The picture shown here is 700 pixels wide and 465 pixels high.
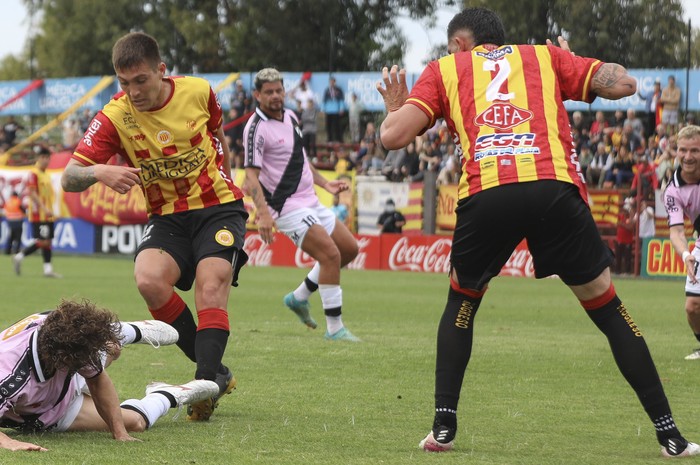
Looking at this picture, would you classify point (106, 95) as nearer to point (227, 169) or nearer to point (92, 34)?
point (92, 34)

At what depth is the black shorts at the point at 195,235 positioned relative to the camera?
702cm

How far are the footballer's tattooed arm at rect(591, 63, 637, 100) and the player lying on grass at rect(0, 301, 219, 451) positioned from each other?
99.9 inches

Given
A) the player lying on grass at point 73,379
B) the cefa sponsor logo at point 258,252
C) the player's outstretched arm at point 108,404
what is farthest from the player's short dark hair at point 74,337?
the cefa sponsor logo at point 258,252

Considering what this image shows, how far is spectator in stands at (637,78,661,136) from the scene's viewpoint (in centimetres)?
2442

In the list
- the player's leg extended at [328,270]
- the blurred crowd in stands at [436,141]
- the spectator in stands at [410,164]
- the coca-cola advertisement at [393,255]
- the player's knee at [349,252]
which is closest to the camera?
the player's leg extended at [328,270]

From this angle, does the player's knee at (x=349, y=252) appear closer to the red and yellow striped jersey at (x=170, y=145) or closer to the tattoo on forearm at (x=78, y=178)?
the red and yellow striped jersey at (x=170, y=145)

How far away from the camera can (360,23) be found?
4575 centimetres

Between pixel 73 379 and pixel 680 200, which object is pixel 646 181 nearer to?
pixel 680 200

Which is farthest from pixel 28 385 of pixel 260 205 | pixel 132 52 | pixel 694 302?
pixel 694 302

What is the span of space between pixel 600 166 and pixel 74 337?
2031 centimetres

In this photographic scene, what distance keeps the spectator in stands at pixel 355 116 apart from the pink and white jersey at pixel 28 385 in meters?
23.8

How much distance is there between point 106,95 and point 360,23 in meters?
13.0

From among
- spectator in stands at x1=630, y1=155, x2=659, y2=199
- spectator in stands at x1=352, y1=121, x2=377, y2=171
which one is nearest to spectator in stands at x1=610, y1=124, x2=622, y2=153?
spectator in stands at x1=630, y1=155, x2=659, y2=199

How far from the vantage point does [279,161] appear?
11.5 metres
